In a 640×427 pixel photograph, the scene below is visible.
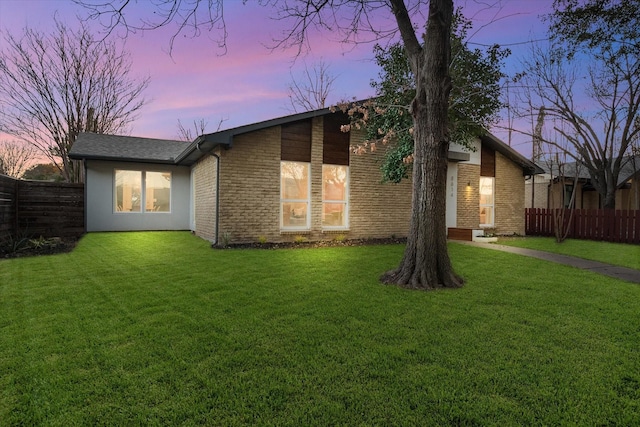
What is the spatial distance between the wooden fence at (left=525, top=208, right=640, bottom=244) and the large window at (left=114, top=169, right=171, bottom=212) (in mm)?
15108

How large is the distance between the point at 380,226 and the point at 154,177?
9303 millimetres

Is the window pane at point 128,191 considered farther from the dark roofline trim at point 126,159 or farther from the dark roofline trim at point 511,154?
the dark roofline trim at point 511,154

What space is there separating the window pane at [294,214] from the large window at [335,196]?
679 millimetres

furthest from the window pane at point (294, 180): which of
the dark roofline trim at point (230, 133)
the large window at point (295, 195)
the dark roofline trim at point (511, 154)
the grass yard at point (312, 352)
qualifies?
the dark roofline trim at point (511, 154)

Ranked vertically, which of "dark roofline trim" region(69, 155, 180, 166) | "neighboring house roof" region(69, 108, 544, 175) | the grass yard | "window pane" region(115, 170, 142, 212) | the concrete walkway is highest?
"neighboring house roof" region(69, 108, 544, 175)

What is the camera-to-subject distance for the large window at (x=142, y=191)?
1379 centimetres

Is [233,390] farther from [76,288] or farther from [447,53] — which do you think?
[447,53]

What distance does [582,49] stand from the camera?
1451 cm

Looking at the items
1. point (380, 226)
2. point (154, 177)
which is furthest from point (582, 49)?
point (154, 177)

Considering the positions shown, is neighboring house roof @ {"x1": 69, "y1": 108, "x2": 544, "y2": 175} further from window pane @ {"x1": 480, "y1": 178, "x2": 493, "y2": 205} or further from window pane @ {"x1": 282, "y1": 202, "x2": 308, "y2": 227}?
window pane @ {"x1": 282, "y1": 202, "x2": 308, "y2": 227}

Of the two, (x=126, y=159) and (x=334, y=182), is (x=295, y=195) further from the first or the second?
(x=126, y=159)

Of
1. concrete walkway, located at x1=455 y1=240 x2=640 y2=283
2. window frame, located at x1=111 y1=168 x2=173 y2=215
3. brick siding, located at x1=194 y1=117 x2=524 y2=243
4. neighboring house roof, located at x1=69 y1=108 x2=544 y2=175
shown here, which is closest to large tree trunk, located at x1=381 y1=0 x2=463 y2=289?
concrete walkway, located at x1=455 y1=240 x2=640 y2=283

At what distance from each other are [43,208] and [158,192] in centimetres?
384

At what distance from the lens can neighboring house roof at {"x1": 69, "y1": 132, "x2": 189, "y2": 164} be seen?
Answer: 12859mm
